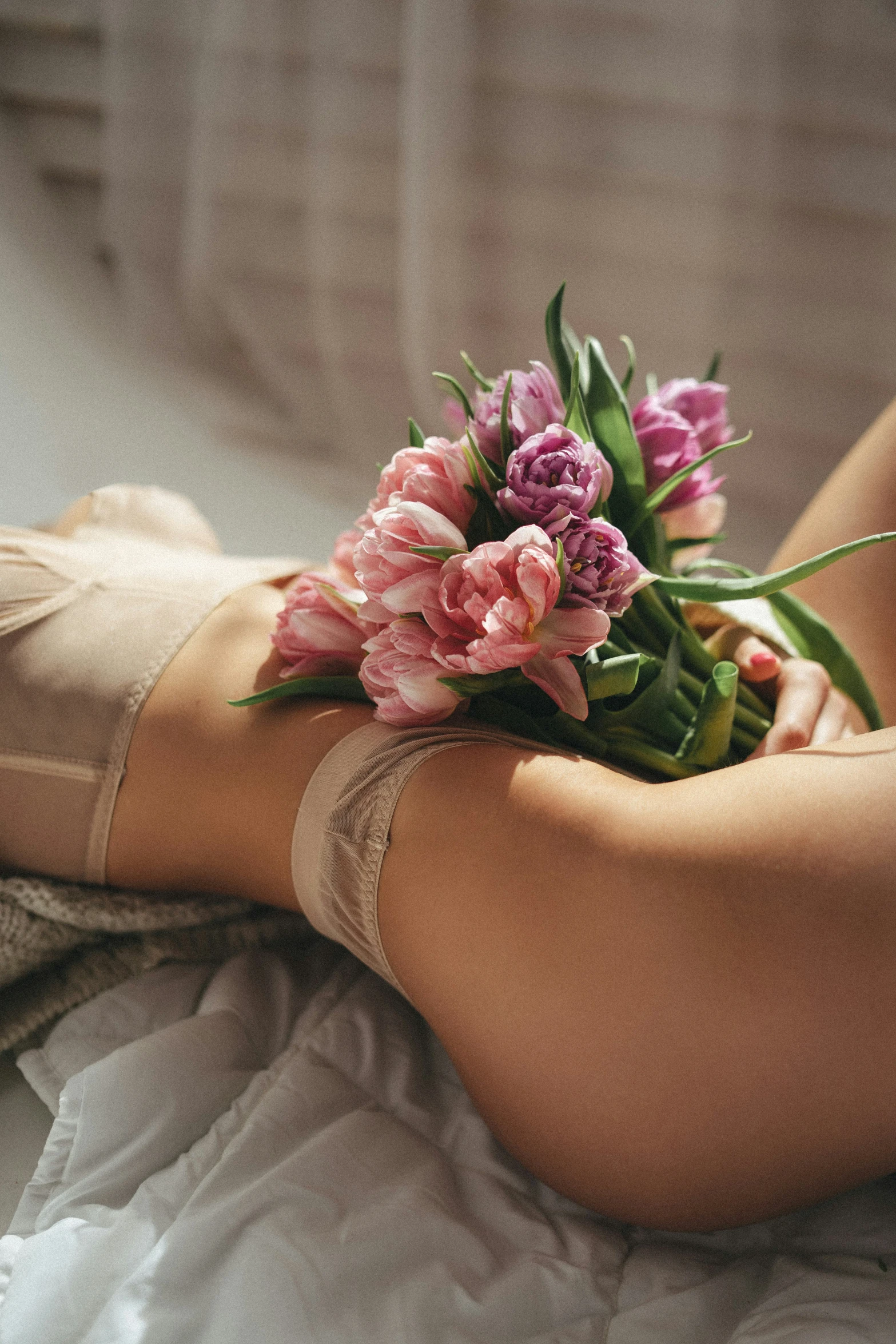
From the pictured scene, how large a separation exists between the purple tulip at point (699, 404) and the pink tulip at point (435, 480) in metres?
0.23

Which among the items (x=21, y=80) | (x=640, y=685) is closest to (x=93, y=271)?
(x=21, y=80)

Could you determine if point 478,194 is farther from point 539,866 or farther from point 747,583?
point 539,866

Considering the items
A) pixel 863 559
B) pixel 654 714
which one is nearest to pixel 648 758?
pixel 654 714

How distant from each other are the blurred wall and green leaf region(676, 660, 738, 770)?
118 cm

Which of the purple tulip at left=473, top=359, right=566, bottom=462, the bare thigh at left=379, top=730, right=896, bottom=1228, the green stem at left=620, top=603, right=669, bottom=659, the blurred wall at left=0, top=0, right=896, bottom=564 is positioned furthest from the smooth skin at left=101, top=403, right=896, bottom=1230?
the blurred wall at left=0, top=0, right=896, bottom=564

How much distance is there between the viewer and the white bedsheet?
62cm

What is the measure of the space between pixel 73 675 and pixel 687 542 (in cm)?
49

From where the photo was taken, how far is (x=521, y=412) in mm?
712

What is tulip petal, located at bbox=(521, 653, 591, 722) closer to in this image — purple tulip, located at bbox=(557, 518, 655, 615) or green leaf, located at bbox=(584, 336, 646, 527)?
purple tulip, located at bbox=(557, 518, 655, 615)

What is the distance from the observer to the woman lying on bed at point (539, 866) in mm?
→ 590

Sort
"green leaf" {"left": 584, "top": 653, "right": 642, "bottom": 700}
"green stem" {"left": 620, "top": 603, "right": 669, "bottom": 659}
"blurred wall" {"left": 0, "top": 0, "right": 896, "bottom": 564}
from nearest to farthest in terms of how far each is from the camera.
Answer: "green leaf" {"left": 584, "top": 653, "right": 642, "bottom": 700} → "green stem" {"left": 620, "top": 603, "right": 669, "bottom": 659} → "blurred wall" {"left": 0, "top": 0, "right": 896, "bottom": 564}

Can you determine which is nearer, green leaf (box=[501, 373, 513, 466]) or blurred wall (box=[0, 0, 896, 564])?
green leaf (box=[501, 373, 513, 466])

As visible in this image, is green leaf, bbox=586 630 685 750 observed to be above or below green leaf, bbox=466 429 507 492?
below

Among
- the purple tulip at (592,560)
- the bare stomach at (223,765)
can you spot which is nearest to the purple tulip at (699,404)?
the purple tulip at (592,560)
